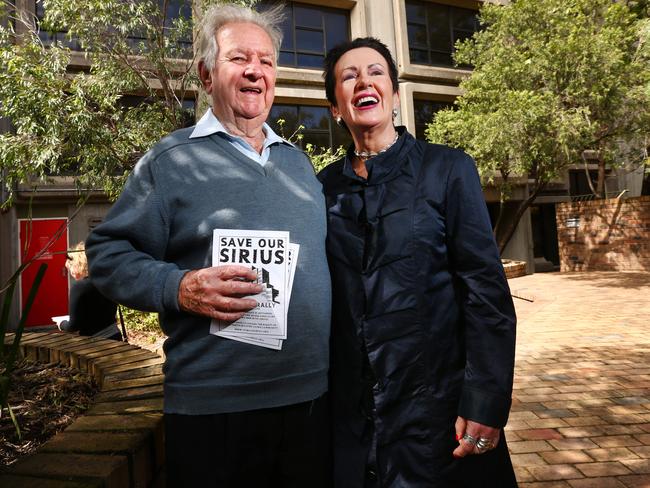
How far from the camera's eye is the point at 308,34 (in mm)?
16594

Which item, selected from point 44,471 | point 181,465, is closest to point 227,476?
point 181,465

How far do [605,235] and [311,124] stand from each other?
11295 mm

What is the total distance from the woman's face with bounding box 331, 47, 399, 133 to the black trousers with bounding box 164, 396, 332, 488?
1.11 metres

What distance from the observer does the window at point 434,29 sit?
1806 cm

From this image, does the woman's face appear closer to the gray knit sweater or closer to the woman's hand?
the gray knit sweater

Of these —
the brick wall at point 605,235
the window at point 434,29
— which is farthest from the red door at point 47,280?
the brick wall at point 605,235

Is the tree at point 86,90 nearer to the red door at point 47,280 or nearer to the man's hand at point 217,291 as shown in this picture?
the red door at point 47,280

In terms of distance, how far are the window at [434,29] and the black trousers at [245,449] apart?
1888 centimetres

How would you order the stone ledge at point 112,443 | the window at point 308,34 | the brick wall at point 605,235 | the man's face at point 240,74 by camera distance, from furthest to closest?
the window at point 308,34, the brick wall at point 605,235, the man's face at point 240,74, the stone ledge at point 112,443

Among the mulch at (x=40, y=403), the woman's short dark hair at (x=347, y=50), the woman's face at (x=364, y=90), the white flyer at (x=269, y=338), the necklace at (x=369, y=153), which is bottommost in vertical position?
the mulch at (x=40, y=403)

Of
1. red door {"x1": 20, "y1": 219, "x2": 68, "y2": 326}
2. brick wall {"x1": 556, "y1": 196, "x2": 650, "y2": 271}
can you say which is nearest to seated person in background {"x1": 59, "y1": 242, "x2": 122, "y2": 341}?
red door {"x1": 20, "y1": 219, "x2": 68, "y2": 326}

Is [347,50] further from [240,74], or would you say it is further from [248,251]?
[248,251]

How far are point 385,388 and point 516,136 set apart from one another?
1169 centimetres

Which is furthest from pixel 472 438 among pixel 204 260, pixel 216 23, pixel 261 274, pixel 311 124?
pixel 311 124
